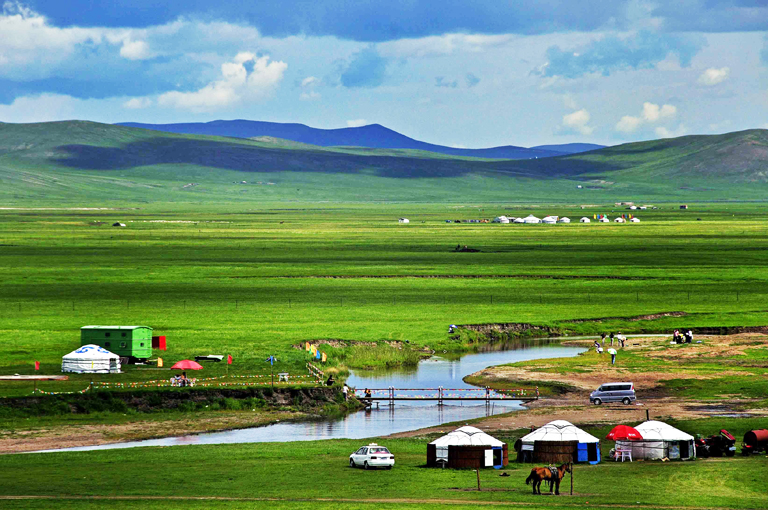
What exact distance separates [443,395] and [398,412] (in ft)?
Answer: 19.9

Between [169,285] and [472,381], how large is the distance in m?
66.3

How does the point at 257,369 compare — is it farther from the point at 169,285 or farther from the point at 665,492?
the point at 169,285

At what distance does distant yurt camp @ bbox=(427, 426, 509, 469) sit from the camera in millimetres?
51531

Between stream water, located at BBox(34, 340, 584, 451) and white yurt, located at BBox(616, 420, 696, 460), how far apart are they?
50.9 ft

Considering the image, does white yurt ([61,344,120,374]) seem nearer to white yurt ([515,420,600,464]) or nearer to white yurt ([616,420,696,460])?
white yurt ([515,420,600,464])

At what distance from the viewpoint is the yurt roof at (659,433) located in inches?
2080

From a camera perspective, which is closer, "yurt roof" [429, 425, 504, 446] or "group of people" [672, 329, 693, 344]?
"yurt roof" [429, 425, 504, 446]

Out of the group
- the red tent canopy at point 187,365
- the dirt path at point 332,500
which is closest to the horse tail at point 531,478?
the dirt path at point 332,500

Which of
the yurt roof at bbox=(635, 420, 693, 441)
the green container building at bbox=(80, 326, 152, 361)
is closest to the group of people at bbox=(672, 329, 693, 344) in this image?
the yurt roof at bbox=(635, 420, 693, 441)

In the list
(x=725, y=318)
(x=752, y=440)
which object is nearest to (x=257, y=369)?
(x=752, y=440)

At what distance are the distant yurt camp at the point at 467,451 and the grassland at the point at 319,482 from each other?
2.16ft

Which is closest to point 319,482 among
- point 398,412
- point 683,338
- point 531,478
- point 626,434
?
point 531,478

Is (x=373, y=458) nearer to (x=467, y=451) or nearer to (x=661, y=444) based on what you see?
(x=467, y=451)

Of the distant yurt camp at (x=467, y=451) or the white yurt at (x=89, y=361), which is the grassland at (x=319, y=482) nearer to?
the distant yurt camp at (x=467, y=451)
